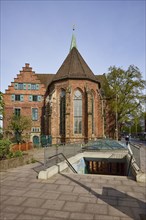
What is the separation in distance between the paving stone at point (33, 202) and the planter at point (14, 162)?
537 centimetres

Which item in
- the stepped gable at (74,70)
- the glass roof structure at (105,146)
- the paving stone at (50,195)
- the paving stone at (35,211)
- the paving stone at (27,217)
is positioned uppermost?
the stepped gable at (74,70)

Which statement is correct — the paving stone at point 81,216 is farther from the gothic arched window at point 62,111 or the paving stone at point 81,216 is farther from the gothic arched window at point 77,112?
the gothic arched window at point 62,111

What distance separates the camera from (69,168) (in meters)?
11.8

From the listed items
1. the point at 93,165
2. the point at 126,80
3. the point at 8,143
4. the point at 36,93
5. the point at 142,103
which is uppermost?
the point at 126,80

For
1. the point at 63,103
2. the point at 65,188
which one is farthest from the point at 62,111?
the point at 65,188

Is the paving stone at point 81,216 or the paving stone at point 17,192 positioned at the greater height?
the paving stone at point 81,216

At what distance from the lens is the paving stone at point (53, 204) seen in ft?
17.2

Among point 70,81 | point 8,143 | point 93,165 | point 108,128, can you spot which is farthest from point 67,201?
point 108,128

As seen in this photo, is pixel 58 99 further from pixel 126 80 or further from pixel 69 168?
pixel 69 168

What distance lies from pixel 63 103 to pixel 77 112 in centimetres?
298

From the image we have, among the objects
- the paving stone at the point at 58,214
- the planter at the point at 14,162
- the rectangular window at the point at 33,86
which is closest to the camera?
the paving stone at the point at 58,214

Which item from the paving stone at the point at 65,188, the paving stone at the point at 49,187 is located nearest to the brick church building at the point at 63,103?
the paving stone at the point at 49,187

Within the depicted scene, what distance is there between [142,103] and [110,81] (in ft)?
23.7

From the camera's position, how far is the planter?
10624mm
